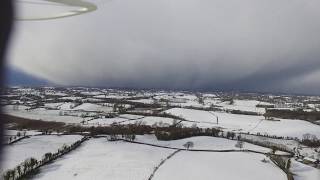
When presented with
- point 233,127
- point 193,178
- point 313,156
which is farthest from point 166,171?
point 233,127

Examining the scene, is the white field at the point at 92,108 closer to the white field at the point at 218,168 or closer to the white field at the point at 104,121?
the white field at the point at 104,121

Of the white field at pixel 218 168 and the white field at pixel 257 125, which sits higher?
the white field at pixel 257 125

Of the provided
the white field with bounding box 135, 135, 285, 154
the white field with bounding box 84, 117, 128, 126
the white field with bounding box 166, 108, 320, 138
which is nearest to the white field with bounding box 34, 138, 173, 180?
the white field with bounding box 135, 135, 285, 154

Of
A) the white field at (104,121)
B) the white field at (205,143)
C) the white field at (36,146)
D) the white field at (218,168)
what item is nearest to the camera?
the white field at (218,168)

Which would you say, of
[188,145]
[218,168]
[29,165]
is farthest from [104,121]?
[218,168]

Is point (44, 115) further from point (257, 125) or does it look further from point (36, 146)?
point (257, 125)

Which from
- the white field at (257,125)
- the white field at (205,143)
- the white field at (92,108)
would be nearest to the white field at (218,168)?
the white field at (205,143)

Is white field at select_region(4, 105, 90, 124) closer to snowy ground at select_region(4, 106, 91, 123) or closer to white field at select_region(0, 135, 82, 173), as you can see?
snowy ground at select_region(4, 106, 91, 123)
